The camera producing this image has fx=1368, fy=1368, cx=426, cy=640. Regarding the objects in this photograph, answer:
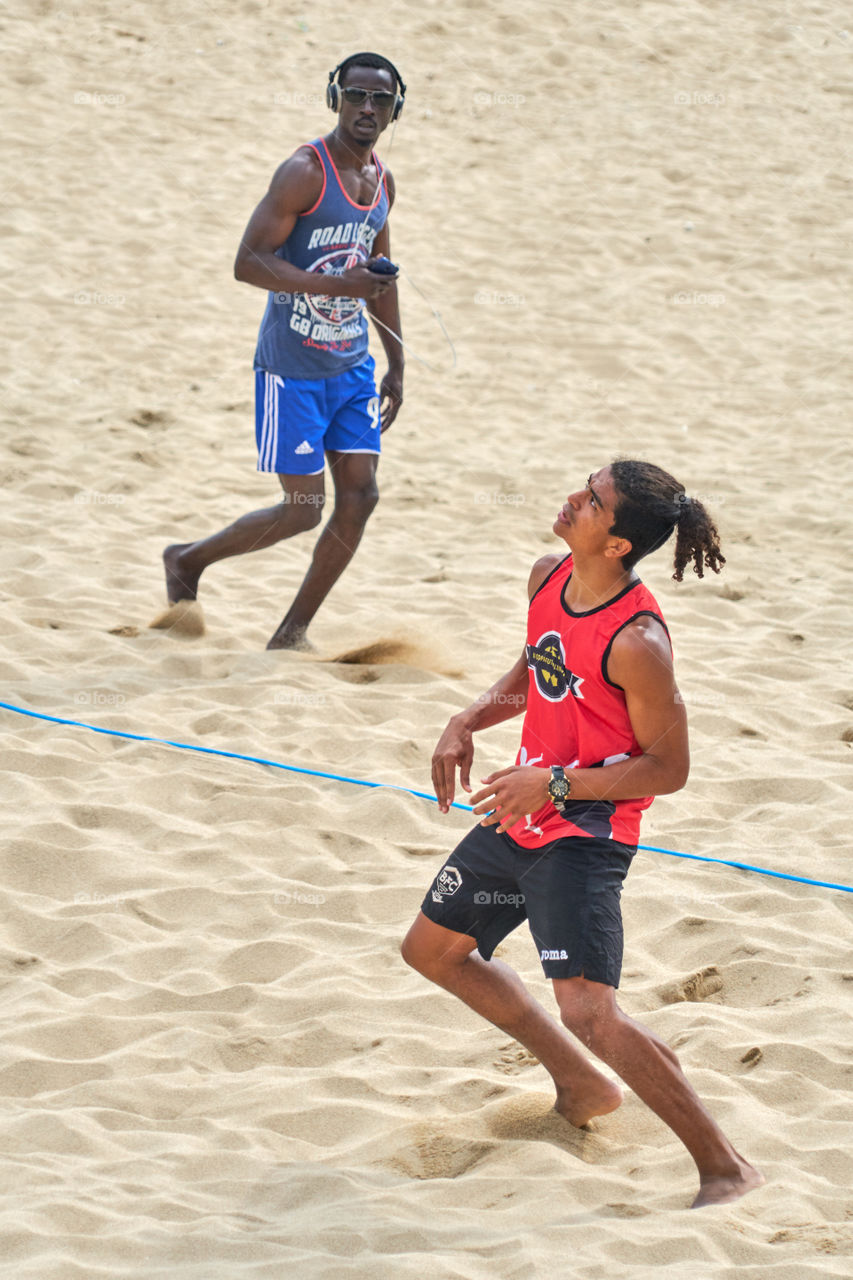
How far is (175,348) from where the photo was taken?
8656mm

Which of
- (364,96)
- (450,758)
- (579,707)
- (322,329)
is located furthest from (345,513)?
(579,707)

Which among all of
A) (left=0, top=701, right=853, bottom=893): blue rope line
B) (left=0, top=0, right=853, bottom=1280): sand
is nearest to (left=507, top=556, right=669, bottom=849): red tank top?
(left=0, top=0, right=853, bottom=1280): sand

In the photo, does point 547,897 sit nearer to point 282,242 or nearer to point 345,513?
point 345,513

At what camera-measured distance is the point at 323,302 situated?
15.8ft

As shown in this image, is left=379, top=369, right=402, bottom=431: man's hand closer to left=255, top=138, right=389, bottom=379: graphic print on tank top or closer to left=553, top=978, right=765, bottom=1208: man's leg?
left=255, top=138, right=389, bottom=379: graphic print on tank top

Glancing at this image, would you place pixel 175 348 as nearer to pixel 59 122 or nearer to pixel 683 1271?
pixel 59 122

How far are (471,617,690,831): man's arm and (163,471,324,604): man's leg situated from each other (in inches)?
103

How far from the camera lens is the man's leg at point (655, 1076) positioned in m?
2.37

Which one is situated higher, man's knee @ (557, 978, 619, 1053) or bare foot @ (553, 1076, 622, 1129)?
man's knee @ (557, 978, 619, 1053)

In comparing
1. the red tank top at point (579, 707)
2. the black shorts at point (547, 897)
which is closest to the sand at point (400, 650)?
the black shorts at point (547, 897)

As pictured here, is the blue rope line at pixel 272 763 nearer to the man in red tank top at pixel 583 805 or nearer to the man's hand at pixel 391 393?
the man in red tank top at pixel 583 805

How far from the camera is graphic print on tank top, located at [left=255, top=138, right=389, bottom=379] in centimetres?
472

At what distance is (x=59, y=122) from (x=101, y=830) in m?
8.65

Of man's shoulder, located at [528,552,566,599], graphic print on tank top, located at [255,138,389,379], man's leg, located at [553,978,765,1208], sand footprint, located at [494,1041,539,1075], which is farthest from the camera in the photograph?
graphic print on tank top, located at [255,138,389,379]
